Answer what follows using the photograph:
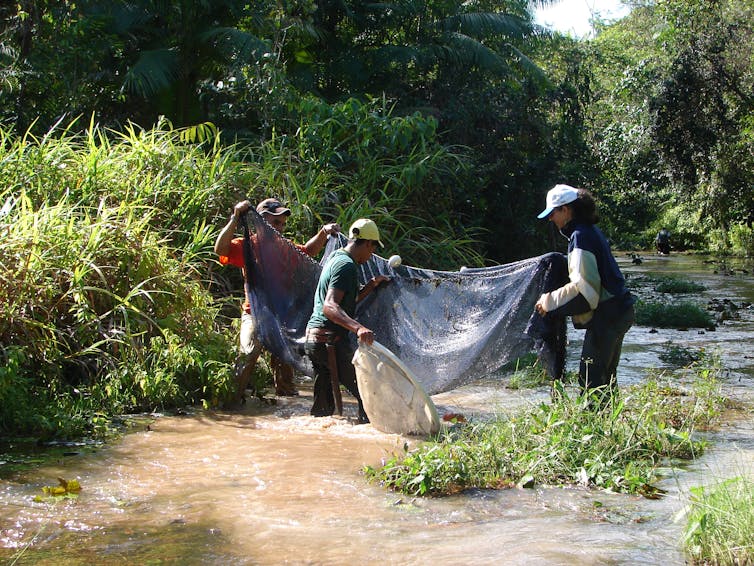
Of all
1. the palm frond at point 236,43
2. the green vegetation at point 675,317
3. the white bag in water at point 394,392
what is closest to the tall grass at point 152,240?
the white bag in water at point 394,392

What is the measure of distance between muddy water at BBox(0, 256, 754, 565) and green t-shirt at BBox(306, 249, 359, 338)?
76 cm

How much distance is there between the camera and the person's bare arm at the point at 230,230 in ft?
22.6

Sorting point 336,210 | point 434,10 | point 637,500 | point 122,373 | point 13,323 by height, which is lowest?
point 637,500

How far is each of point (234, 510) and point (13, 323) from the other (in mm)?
2805

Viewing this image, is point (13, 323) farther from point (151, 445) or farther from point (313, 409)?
point (313, 409)

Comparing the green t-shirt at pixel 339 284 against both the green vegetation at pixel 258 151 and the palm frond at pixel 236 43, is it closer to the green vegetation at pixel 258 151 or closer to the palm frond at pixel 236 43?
the green vegetation at pixel 258 151

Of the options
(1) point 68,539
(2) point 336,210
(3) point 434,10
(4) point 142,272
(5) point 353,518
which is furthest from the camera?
(3) point 434,10

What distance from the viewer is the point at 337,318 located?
610cm

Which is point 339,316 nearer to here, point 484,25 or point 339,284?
point 339,284

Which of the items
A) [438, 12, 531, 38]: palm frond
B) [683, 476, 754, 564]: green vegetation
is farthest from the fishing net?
[438, 12, 531, 38]: palm frond

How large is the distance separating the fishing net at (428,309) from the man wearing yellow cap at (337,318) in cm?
33

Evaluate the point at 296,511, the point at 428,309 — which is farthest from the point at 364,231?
the point at 296,511

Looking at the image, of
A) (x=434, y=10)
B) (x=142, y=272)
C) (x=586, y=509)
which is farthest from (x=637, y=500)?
(x=434, y=10)

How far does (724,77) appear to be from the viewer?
20.6 meters
